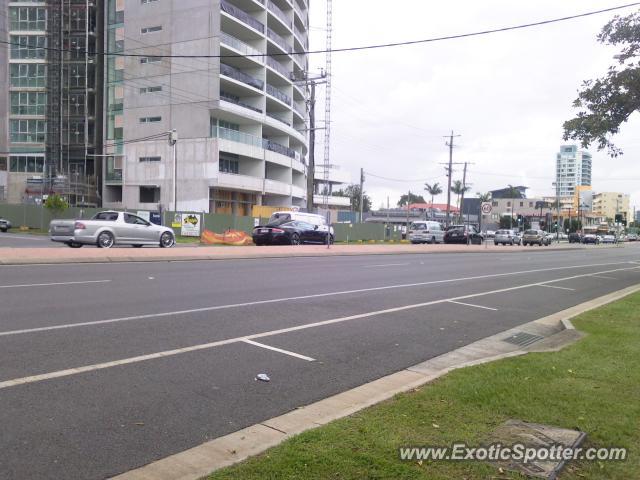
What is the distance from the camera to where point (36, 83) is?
200 feet

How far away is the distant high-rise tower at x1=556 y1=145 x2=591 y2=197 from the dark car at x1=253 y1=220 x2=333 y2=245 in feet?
252

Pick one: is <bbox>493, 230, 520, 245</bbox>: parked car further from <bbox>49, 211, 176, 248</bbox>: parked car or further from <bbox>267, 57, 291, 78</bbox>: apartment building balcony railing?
<bbox>49, 211, 176, 248</bbox>: parked car

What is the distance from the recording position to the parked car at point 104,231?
2188 cm

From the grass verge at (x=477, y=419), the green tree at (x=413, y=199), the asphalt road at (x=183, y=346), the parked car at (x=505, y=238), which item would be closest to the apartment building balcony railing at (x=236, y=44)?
the parked car at (x=505, y=238)

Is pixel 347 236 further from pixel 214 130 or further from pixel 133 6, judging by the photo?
pixel 133 6

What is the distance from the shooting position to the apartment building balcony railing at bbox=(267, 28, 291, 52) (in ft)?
186

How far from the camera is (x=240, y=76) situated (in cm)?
5303

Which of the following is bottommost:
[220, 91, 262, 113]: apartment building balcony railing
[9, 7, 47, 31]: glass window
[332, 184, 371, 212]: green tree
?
[332, 184, 371, 212]: green tree

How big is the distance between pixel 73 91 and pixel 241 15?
22.7 metres

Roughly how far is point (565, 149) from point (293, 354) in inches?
4134

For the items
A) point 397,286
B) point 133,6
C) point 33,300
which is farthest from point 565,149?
point 33,300

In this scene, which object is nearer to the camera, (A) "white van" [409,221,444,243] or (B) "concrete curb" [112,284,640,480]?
(B) "concrete curb" [112,284,640,480]

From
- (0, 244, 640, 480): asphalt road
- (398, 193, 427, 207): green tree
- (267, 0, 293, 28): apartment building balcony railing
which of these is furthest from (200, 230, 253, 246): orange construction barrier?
(398, 193, 427, 207): green tree

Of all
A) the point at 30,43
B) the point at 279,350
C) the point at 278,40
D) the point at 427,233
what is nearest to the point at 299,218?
the point at 427,233
